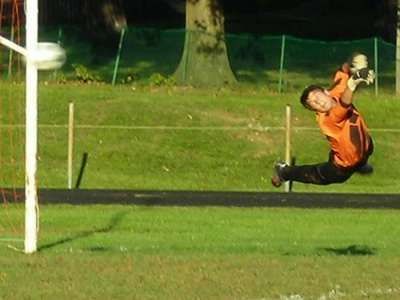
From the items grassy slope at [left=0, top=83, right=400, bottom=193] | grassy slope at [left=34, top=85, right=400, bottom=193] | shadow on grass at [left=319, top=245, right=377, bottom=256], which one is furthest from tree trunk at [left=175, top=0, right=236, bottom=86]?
shadow on grass at [left=319, top=245, right=377, bottom=256]

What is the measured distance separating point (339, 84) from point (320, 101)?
0.22 m

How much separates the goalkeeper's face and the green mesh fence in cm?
2497

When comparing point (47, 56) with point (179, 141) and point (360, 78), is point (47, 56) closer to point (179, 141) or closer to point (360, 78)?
point (360, 78)

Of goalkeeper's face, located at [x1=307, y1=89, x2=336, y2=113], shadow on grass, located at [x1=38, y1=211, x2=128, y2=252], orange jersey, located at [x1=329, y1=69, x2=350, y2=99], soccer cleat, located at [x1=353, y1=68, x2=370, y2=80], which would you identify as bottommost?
shadow on grass, located at [x1=38, y1=211, x2=128, y2=252]

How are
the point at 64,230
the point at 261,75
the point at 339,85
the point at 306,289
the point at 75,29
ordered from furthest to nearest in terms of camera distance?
the point at 75,29, the point at 261,75, the point at 64,230, the point at 306,289, the point at 339,85

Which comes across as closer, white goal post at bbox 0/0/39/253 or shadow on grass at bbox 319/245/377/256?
white goal post at bbox 0/0/39/253

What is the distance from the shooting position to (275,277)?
1641cm

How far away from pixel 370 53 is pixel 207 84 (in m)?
4.52

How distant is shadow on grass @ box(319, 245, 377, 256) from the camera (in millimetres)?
19809

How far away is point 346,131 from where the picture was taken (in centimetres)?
1378

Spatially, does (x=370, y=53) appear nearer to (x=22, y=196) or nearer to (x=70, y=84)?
(x=70, y=84)

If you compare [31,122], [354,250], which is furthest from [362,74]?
[354,250]

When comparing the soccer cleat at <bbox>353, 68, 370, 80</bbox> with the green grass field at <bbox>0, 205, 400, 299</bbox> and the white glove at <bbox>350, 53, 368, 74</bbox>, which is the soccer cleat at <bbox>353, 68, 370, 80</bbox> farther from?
the green grass field at <bbox>0, 205, 400, 299</bbox>

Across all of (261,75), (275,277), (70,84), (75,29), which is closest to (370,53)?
(261,75)
